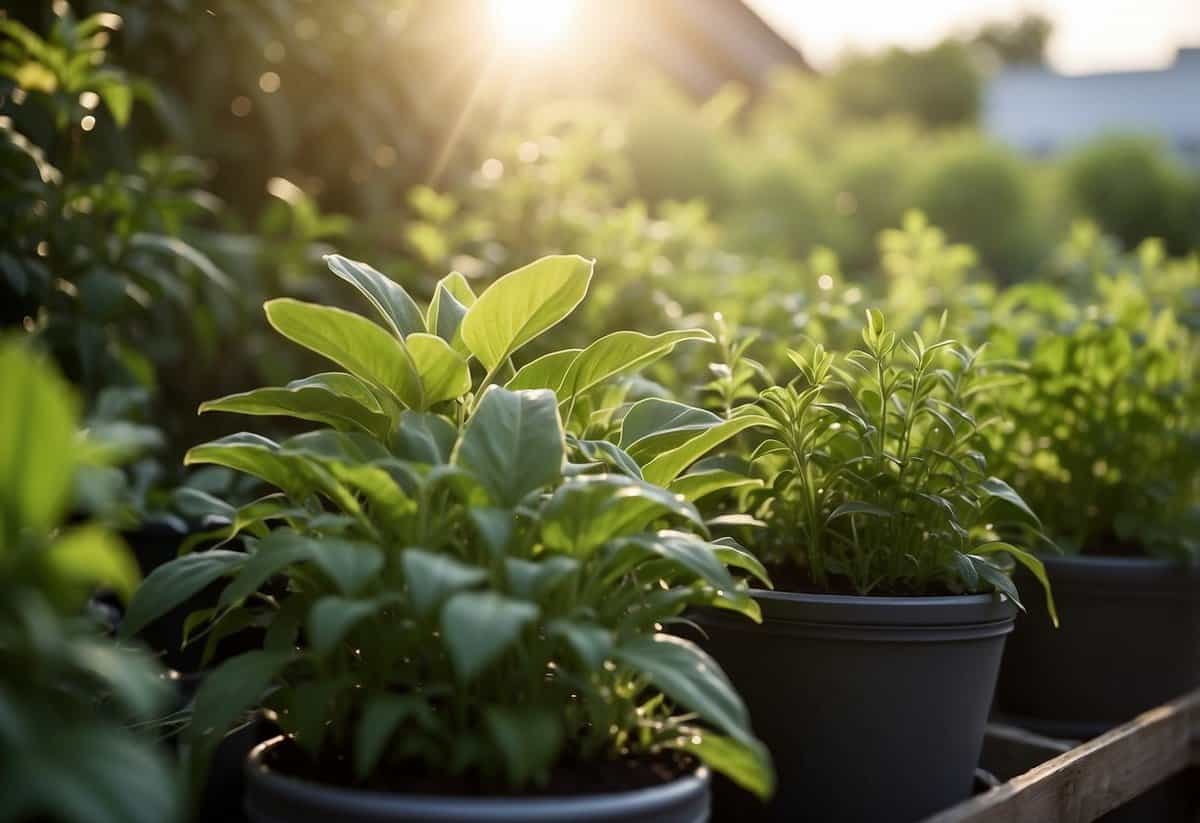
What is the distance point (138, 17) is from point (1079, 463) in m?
2.01

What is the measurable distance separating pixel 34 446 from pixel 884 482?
0.94 m

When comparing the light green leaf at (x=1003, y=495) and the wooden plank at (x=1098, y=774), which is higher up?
the light green leaf at (x=1003, y=495)

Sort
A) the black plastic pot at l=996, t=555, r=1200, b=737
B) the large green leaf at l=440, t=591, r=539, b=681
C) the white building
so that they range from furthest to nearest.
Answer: the white building, the black plastic pot at l=996, t=555, r=1200, b=737, the large green leaf at l=440, t=591, r=539, b=681

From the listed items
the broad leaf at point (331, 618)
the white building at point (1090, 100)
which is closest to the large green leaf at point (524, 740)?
the broad leaf at point (331, 618)

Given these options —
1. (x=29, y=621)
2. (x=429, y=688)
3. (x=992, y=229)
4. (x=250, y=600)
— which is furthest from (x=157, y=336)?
(x=992, y=229)

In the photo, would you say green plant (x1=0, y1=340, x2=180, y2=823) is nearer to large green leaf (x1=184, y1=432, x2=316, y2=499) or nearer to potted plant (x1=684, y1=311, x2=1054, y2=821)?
large green leaf (x1=184, y1=432, x2=316, y2=499)

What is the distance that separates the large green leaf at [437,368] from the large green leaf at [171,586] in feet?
0.74

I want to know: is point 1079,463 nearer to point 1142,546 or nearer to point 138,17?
point 1142,546

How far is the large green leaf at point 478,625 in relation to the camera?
0.76 meters

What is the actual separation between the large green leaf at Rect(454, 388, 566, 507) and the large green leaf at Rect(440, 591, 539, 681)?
0.48 ft

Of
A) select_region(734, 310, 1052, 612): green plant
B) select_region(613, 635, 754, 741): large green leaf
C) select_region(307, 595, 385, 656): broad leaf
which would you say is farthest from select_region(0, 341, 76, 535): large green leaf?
select_region(734, 310, 1052, 612): green plant

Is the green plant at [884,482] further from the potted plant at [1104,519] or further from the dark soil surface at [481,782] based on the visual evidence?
the potted plant at [1104,519]

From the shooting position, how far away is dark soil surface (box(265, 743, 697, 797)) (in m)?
0.90

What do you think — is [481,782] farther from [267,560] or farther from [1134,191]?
[1134,191]
